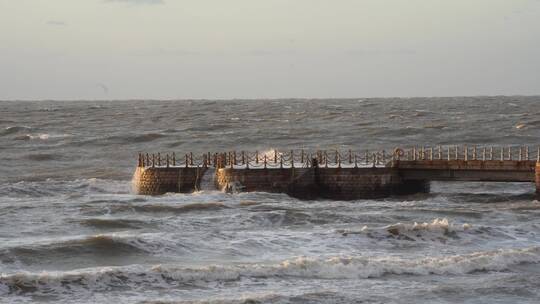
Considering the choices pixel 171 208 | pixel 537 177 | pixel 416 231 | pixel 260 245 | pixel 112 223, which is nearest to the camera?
pixel 260 245

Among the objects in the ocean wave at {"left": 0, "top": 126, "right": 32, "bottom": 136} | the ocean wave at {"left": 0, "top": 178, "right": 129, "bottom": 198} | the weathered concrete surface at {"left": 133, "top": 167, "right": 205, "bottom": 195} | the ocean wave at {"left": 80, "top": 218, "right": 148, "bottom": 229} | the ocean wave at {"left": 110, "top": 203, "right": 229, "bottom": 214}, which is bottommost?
the ocean wave at {"left": 0, "top": 178, "right": 129, "bottom": 198}

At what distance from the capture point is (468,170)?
47.5 metres

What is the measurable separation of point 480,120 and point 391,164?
7018 centimetres

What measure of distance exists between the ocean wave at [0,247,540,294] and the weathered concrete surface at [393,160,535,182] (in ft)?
55.5

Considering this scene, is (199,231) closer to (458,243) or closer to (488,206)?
(458,243)

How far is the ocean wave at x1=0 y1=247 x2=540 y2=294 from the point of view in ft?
87.8

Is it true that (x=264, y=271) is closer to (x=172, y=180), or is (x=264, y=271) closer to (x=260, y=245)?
(x=260, y=245)

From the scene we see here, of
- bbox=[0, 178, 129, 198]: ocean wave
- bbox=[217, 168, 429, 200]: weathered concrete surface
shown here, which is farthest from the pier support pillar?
bbox=[0, 178, 129, 198]: ocean wave

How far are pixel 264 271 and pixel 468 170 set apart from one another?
2159cm

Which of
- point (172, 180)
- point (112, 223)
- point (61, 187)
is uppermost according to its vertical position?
point (172, 180)

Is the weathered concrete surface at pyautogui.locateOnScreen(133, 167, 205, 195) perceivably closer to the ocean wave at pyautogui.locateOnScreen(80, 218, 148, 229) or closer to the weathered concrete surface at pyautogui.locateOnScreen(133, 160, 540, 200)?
the weathered concrete surface at pyautogui.locateOnScreen(133, 160, 540, 200)

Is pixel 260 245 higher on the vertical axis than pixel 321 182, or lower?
lower

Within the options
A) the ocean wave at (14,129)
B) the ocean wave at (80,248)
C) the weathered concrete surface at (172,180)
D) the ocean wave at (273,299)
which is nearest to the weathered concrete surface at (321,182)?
the weathered concrete surface at (172,180)

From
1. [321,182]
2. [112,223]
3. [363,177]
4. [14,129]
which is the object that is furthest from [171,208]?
[14,129]
